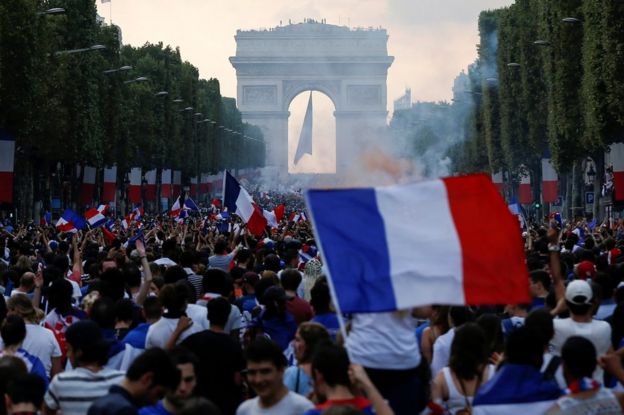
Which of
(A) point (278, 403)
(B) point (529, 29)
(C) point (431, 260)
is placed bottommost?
(A) point (278, 403)

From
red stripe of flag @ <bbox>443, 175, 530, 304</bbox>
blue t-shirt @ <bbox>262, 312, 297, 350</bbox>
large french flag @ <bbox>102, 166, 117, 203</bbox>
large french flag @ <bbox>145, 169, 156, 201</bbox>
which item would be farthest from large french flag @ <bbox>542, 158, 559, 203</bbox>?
red stripe of flag @ <bbox>443, 175, 530, 304</bbox>

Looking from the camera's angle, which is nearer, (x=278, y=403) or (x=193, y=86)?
(x=278, y=403)

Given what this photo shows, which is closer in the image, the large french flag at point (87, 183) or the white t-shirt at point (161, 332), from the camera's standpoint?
the white t-shirt at point (161, 332)

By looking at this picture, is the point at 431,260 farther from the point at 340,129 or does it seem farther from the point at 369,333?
the point at 340,129

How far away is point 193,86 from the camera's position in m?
96.2

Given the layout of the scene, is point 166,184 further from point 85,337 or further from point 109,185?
point 85,337

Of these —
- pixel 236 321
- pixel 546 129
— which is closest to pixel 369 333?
pixel 236 321

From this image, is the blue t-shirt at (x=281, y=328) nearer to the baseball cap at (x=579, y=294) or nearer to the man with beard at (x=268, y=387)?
the baseball cap at (x=579, y=294)

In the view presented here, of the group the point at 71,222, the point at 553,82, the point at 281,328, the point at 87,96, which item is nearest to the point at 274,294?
the point at 281,328

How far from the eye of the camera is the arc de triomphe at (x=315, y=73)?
154 metres

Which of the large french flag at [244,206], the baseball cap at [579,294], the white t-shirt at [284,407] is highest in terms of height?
the large french flag at [244,206]

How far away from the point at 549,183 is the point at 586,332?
45496 mm

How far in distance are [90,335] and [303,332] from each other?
1.21 meters

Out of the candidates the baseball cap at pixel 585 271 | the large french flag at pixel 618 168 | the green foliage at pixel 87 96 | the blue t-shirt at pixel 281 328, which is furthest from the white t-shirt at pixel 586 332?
the green foliage at pixel 87 96
